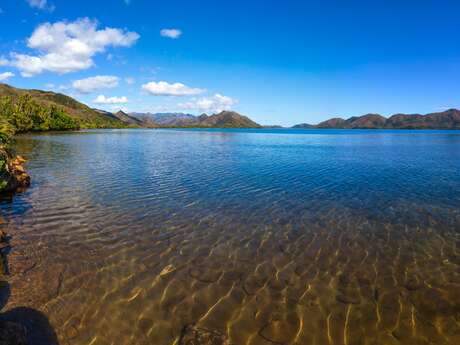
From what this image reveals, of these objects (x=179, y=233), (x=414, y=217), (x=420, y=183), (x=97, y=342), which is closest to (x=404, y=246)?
(x=414, y=217)

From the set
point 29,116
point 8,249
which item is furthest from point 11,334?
point 29,116

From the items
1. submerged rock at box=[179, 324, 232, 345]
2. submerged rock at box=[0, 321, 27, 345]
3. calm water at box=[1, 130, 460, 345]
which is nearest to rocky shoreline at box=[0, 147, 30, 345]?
submerged rock at box=[0, 321, 27, 345]

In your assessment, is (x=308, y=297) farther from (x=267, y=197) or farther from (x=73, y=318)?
(x=267, y=197)

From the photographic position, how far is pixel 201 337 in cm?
679

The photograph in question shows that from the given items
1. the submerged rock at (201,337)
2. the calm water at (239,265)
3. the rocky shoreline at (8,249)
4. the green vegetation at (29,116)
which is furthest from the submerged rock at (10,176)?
the green vegetation at (29,116)

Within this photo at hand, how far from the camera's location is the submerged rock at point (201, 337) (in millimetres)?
6625

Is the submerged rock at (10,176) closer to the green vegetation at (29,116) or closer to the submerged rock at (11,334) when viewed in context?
the submerged rock at (11,334)

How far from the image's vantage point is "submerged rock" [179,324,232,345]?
261 inches

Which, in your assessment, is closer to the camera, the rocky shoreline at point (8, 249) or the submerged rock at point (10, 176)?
the rocky shoreline at point (8, 249)

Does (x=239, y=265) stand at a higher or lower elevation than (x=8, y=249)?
lower

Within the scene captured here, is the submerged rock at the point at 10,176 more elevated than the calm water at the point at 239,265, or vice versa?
the submerged rock at the point at 10,176

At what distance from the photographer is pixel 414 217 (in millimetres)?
15781

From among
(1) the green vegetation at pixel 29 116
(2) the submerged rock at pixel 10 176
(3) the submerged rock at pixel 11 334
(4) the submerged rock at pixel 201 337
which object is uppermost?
(1) the green vegetation at pixel 29 116

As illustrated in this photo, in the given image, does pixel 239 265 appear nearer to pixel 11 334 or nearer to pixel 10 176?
pixel 11 334
